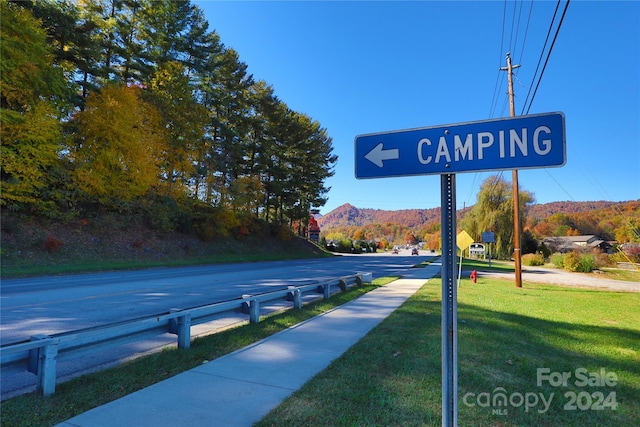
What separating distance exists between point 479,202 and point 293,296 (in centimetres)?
4105

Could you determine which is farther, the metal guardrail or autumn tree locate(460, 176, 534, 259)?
autumn tree locate(460, 176, 534, 259)

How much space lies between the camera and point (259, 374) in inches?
164

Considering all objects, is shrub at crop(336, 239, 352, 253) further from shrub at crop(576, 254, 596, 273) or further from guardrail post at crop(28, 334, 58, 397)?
guardrail post at crop(28, 334, 58, 397)

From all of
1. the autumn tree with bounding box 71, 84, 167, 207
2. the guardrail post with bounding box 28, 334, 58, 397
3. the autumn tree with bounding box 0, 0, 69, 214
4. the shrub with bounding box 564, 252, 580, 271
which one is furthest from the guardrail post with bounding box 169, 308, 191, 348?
the shrub with bounding box 564, 252, 580, 271

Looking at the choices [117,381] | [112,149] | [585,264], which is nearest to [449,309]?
[117,381]

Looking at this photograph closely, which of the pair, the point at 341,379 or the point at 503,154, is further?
the point at 341,379

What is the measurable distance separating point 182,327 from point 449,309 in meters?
4.29

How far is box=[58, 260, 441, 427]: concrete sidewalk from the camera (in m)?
3.04

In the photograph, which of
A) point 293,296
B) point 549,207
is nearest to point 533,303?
point 293,296

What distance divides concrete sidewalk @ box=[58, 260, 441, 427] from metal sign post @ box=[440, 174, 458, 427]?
1.80 m

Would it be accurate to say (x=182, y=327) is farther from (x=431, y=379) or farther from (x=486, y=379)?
(x=486, y=379)

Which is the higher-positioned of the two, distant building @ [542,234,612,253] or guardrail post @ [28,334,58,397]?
distant building @ [542,234,612,253]

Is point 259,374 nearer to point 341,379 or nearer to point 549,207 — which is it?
point 341,379

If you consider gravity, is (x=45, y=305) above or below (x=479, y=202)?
below
